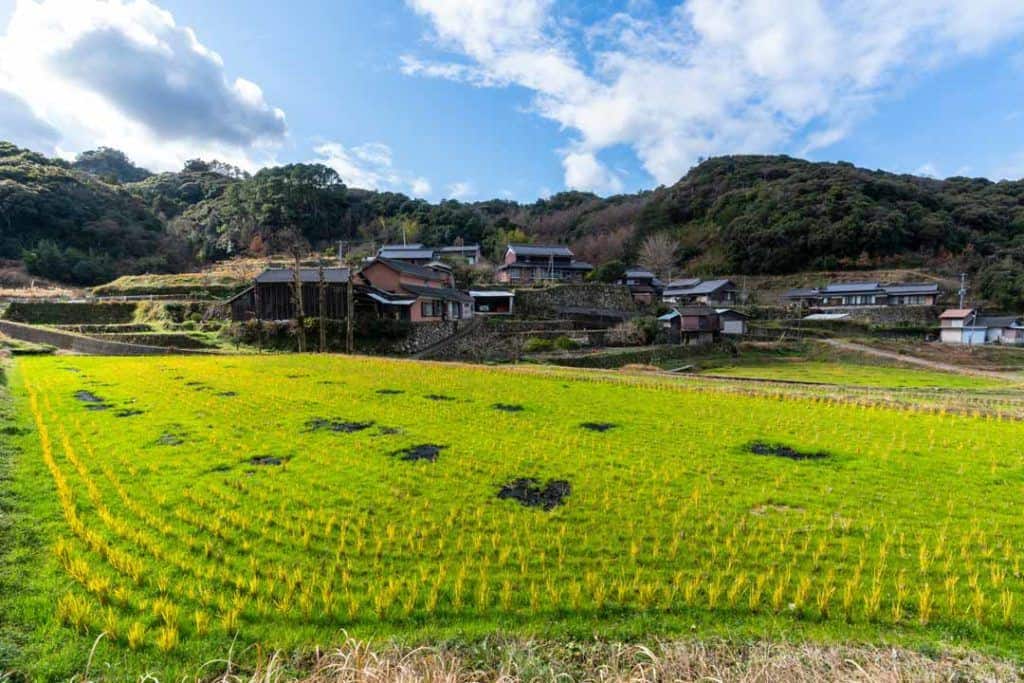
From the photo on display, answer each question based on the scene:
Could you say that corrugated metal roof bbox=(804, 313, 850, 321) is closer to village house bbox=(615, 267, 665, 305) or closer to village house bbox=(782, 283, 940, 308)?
village house bbox=(782, 283, 940, 308)

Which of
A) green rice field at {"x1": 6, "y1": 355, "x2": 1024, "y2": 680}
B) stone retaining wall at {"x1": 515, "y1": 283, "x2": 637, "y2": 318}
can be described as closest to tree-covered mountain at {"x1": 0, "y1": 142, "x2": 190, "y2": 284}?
stone retaining wall at {"x1": 515, "y1": 283, "x2": 637, "y2": 318}

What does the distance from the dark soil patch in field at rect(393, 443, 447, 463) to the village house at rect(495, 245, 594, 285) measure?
4750 centimetres

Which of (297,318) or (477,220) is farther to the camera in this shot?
(477,220)

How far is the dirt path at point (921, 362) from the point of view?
101 ft

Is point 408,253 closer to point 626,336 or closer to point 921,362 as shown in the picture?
point 626,336

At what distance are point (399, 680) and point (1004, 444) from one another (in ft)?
45.1

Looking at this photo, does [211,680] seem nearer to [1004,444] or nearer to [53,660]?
[53,660]

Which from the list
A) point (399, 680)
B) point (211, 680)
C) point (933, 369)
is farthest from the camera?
point (933, 369)

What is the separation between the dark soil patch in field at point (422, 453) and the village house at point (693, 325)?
36430 mm

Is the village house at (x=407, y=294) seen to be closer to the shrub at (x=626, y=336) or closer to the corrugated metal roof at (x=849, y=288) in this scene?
the shrub at (x=626, y=336)

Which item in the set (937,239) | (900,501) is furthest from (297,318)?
(937,239)

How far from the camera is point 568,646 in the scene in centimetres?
418

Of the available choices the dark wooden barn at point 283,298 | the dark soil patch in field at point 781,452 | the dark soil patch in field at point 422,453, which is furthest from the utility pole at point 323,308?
the dark soil patch in field at point 781,452

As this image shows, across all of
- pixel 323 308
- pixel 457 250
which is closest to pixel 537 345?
pixel 323 308
